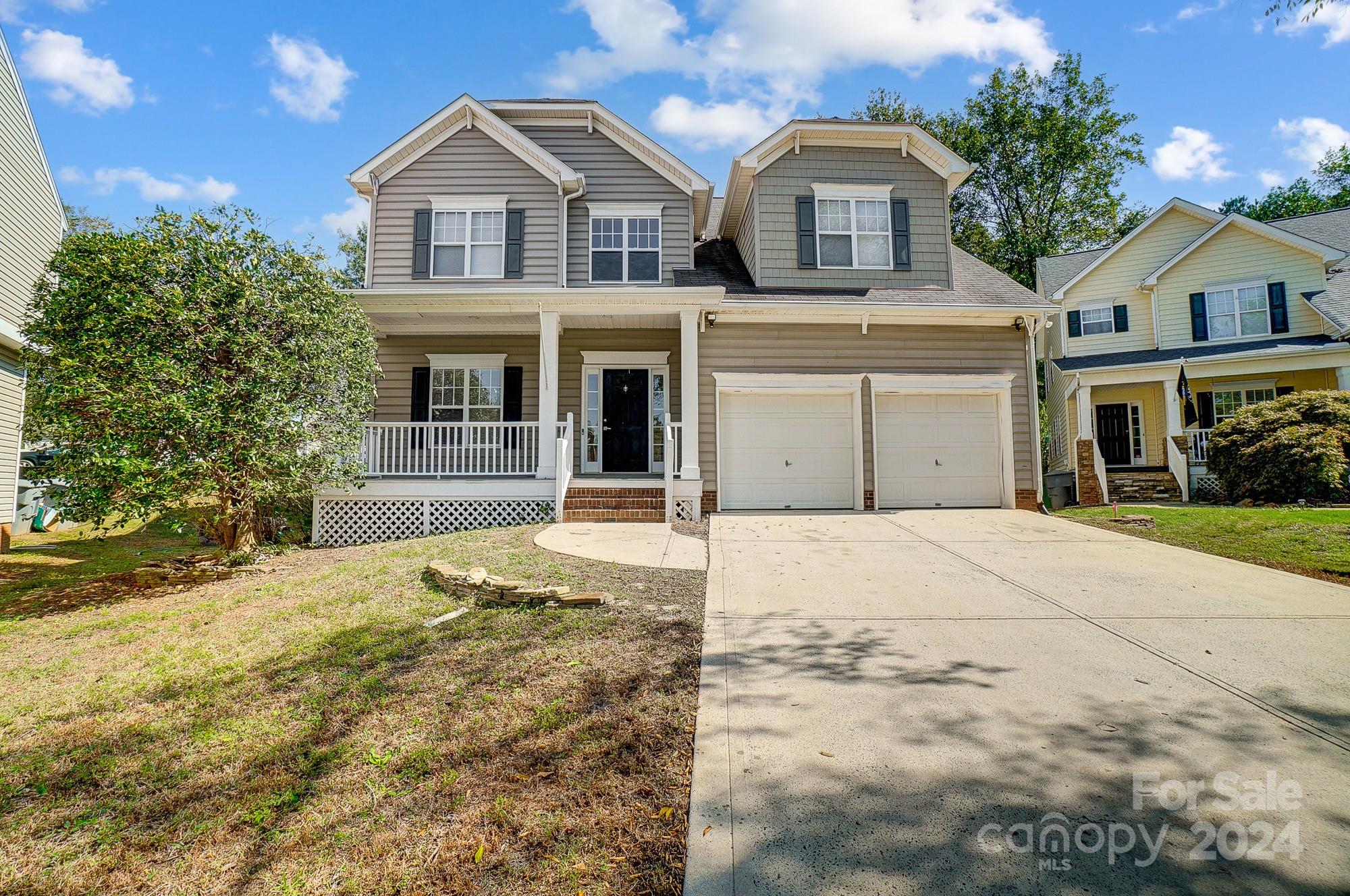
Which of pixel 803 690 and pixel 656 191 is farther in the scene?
pixel 656 191

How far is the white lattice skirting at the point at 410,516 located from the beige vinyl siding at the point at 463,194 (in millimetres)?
4444

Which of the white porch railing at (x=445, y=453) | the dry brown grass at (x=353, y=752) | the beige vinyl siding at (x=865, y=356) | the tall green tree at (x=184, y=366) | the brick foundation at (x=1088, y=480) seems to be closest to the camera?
the dry brown grass at (x=353, y=752)

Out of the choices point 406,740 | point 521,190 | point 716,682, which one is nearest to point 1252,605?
point 716,682

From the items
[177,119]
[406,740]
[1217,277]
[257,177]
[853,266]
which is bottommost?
[406,740]

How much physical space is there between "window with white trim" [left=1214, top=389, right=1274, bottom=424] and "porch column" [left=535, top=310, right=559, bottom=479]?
17.9 meters

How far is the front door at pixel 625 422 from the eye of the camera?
11.9 m

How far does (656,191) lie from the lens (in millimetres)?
12070

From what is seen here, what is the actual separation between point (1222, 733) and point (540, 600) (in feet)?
13.7

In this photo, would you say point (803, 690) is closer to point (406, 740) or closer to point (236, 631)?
point (406, 740)

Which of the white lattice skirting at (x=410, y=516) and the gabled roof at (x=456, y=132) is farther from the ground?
the gabled roof at (x=456, y=132)

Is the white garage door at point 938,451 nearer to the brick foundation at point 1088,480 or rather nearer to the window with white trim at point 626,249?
the brick foundation at point 1088,480

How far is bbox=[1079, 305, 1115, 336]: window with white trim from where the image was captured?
1800 centimetres

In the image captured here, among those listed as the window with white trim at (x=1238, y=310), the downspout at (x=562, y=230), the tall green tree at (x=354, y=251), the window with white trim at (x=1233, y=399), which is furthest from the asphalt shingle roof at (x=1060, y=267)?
the tall green tree at (x=354, y=251)

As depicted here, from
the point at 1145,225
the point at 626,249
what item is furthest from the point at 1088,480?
the point at 626,249
